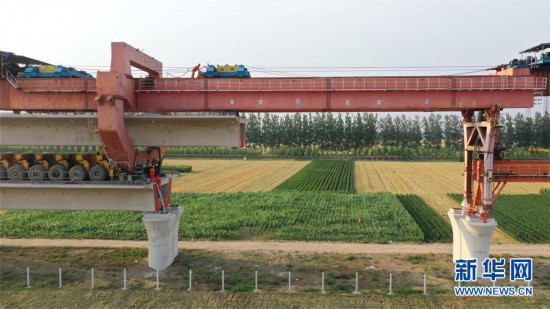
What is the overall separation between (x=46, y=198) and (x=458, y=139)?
424 feet

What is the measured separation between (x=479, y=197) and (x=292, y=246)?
11.9 meters

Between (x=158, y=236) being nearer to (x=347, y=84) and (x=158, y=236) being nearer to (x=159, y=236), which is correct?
(x=159, y=236)

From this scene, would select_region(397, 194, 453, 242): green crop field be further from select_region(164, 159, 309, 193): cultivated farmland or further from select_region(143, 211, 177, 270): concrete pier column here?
select_region(164, 159, 309, 193): cultivated farmland

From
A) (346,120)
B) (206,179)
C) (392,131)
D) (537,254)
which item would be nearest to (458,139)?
(392,131)

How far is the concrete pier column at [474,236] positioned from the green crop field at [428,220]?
21.3ft

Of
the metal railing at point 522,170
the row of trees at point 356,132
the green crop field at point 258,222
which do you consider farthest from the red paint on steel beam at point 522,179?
the row of trees at point 356,132

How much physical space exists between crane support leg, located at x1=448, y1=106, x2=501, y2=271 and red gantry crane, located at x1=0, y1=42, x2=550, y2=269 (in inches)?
2.8

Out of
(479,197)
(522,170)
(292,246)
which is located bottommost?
(292,246)

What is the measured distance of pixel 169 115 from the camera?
2191cm

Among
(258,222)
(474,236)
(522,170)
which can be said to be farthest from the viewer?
(258,222)

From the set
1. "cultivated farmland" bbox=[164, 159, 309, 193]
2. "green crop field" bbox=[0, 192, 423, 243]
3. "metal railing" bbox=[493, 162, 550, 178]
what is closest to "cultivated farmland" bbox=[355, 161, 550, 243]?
"green crop field" bbox=[0, 192, 423, 243]

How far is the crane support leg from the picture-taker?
21.0 meters

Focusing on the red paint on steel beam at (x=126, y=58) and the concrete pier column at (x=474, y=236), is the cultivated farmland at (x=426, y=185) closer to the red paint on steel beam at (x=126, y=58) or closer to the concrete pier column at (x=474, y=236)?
the concrete pier column at (x=474, y=236)

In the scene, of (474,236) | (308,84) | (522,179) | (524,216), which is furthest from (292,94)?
(524,216)
